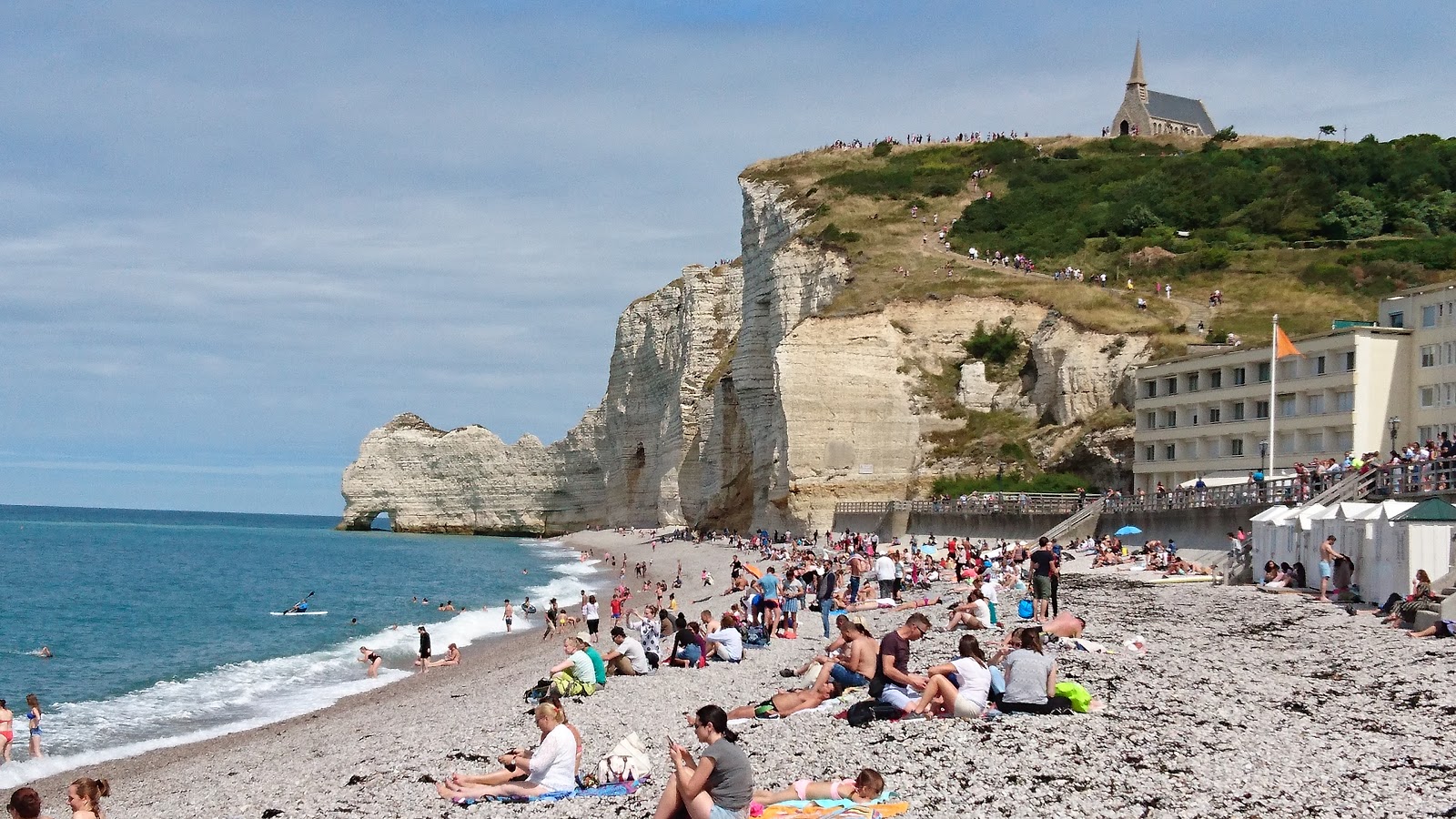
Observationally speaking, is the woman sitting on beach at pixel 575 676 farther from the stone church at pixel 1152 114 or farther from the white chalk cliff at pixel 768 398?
the stone church at pixel 1152 114

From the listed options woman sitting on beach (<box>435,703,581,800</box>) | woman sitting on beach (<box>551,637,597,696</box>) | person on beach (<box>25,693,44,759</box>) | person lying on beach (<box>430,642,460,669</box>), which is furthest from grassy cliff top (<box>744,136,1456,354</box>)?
woman sitting on beach (<box>435,703,581,800</box>)

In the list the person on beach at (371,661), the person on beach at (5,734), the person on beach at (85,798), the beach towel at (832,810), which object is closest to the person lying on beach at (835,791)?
the beach towel at (832,810)

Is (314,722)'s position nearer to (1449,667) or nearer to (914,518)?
(1449,667)

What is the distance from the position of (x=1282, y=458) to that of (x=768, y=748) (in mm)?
31227

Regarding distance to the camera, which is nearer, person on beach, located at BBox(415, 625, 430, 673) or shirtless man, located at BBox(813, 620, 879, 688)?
shirtless man, located at BBox(813, 620, 879, 688)

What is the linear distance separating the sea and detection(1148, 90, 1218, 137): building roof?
63865mm

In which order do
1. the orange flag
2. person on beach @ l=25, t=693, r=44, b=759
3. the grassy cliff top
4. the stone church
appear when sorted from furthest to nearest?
the stone church
the grassy cliff top
the orange flag
person on beach @ l=25, t=693, r=44, b=759

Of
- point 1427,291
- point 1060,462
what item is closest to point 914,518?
point 1060,462

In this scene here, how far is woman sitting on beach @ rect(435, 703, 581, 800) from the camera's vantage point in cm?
1154

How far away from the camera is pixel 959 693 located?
40.2 feet

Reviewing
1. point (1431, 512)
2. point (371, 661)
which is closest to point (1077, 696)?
point (1431, 512)

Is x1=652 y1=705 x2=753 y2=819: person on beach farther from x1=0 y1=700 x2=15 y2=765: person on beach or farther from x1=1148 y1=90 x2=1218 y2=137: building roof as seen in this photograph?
x1=1148 y1=90 x2=1218 y2=137: building roof

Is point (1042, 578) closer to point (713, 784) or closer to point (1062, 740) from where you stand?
point (1062, 740)

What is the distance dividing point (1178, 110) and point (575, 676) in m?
107
